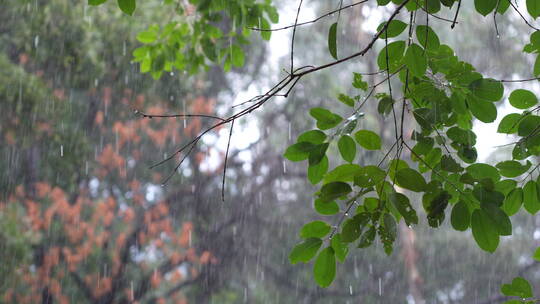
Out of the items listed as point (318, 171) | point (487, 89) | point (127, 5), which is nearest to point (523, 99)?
point (487, 89)

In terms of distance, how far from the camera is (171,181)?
17.1ft

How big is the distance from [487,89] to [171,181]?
184 inches

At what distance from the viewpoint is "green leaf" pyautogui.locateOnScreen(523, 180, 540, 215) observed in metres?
0.75

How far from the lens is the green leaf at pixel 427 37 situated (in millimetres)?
702

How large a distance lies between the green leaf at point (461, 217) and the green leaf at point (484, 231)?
0.02 m

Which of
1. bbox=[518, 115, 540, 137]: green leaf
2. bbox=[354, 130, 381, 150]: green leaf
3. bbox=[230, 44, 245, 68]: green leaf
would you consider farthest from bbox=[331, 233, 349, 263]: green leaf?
bbox=[230, 44, 245, 68]: green leaf

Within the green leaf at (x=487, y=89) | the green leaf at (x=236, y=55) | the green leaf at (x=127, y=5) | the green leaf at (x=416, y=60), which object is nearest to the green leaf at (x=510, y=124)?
the green leaf at (x=487, y=89)

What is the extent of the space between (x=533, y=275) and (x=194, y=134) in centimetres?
365

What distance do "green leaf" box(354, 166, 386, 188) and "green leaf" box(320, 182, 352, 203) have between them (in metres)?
0.03

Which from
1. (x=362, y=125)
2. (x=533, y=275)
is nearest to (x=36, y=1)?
(x=362, y=125)

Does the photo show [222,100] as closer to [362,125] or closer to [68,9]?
[362,125]

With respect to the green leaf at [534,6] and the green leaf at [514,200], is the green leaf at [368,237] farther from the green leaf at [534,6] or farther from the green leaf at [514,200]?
the green leaf at [534,6]

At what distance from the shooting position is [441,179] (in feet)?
2.24

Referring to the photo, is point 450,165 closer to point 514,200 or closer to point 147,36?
point 514,200
